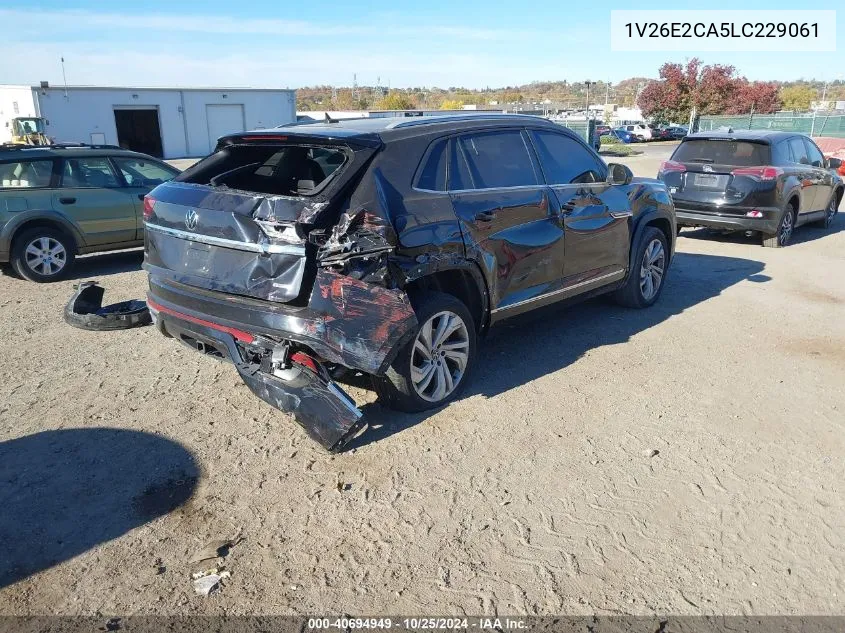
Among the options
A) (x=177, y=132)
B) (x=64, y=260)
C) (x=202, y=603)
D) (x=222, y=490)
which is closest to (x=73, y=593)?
(x=202, y=603)

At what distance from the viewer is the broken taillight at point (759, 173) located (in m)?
9.77

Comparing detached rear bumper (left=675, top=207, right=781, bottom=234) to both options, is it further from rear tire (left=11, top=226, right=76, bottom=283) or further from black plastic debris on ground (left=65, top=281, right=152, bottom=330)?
rear tire (left=11, top=226, right=76, bottom=283)

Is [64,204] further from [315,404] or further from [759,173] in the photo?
[759,173]

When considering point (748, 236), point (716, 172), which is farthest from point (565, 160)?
point (748, 236)

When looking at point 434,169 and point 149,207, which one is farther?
point 149,207

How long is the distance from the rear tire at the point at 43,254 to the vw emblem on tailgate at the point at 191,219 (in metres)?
4.86

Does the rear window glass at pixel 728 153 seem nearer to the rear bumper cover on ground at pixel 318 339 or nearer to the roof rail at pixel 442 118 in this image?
the roof rail at pixel 442 118

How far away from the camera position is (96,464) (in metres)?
3.89

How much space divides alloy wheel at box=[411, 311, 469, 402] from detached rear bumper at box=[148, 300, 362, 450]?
0.62 m

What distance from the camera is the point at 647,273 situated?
6910mm

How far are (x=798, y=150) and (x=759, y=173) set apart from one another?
1.78 meters

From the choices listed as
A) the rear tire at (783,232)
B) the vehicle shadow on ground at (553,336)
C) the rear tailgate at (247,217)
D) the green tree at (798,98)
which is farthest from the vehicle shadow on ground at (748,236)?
the green tree at (798,98)

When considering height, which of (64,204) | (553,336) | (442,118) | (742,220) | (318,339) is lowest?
(553,336)

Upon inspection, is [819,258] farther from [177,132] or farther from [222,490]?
[177,132]
